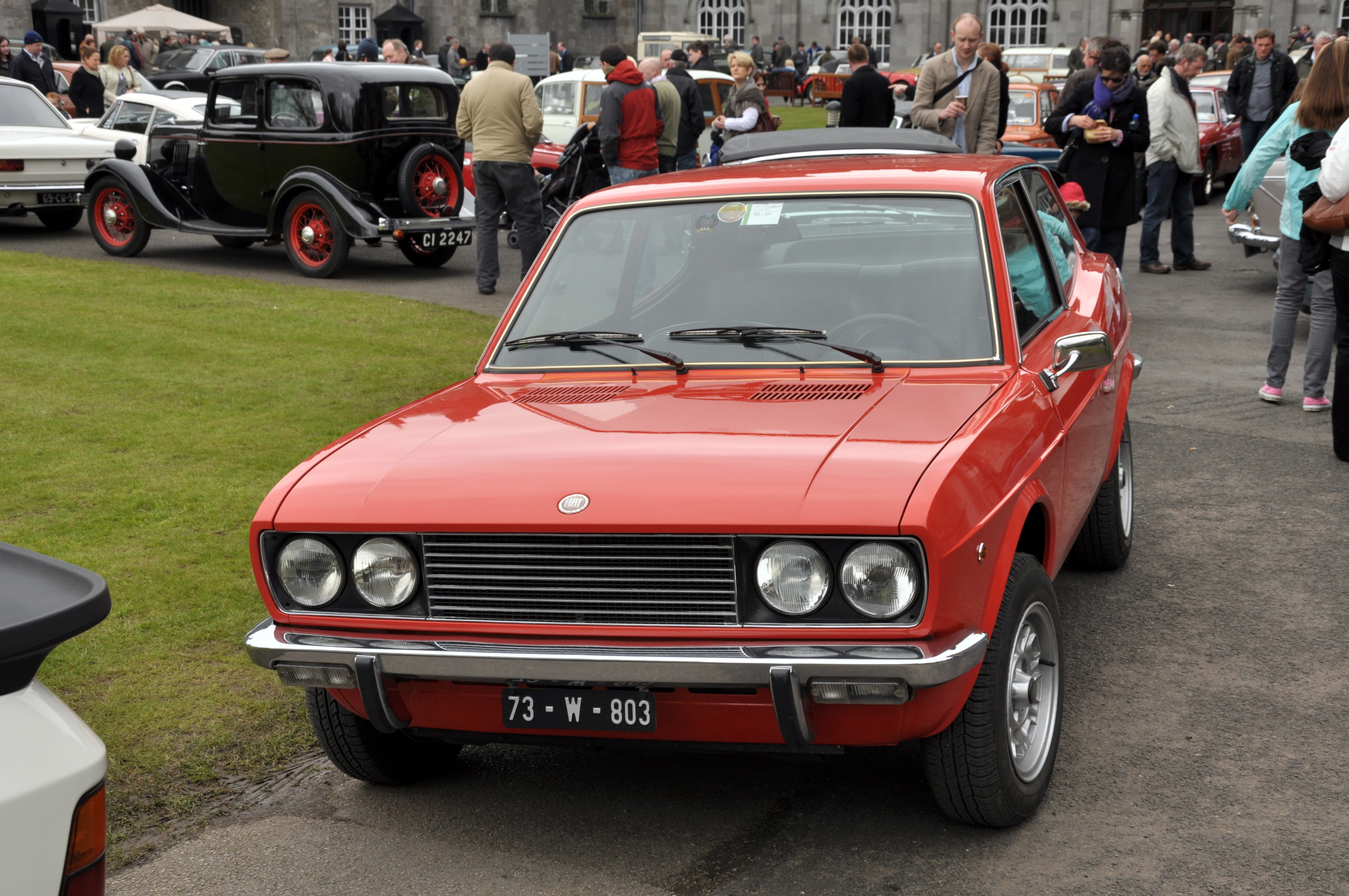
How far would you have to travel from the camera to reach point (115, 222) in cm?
1469

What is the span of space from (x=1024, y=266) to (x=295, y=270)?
10731 mm

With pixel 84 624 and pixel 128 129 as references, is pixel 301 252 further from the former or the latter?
pixel 84 624

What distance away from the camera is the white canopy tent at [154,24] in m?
40.5

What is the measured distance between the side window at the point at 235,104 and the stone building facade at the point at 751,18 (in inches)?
1464

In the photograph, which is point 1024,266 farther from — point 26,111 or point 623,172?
point 26,111

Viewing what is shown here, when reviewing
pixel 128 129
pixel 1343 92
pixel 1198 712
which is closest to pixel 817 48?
pixel 128 129

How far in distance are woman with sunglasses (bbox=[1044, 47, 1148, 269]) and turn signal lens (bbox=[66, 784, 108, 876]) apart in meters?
9.68

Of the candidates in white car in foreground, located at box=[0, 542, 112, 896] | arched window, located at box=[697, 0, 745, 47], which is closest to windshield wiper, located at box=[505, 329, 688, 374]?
white car in foreground, located at box=[0, 542, 112, 896]

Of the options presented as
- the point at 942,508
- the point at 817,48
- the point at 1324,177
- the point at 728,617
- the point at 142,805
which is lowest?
the point at 142,805

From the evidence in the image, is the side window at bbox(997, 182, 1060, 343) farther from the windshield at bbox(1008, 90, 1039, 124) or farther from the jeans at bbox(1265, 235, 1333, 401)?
the windshield at bbox(1008, 90, 1039, 124)

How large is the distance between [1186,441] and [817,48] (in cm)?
5085

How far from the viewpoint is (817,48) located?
55.7 metres

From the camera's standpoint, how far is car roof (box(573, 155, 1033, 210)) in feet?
14.7

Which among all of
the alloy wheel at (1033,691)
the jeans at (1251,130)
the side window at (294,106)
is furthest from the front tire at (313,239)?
the jeans at (1251,130)
